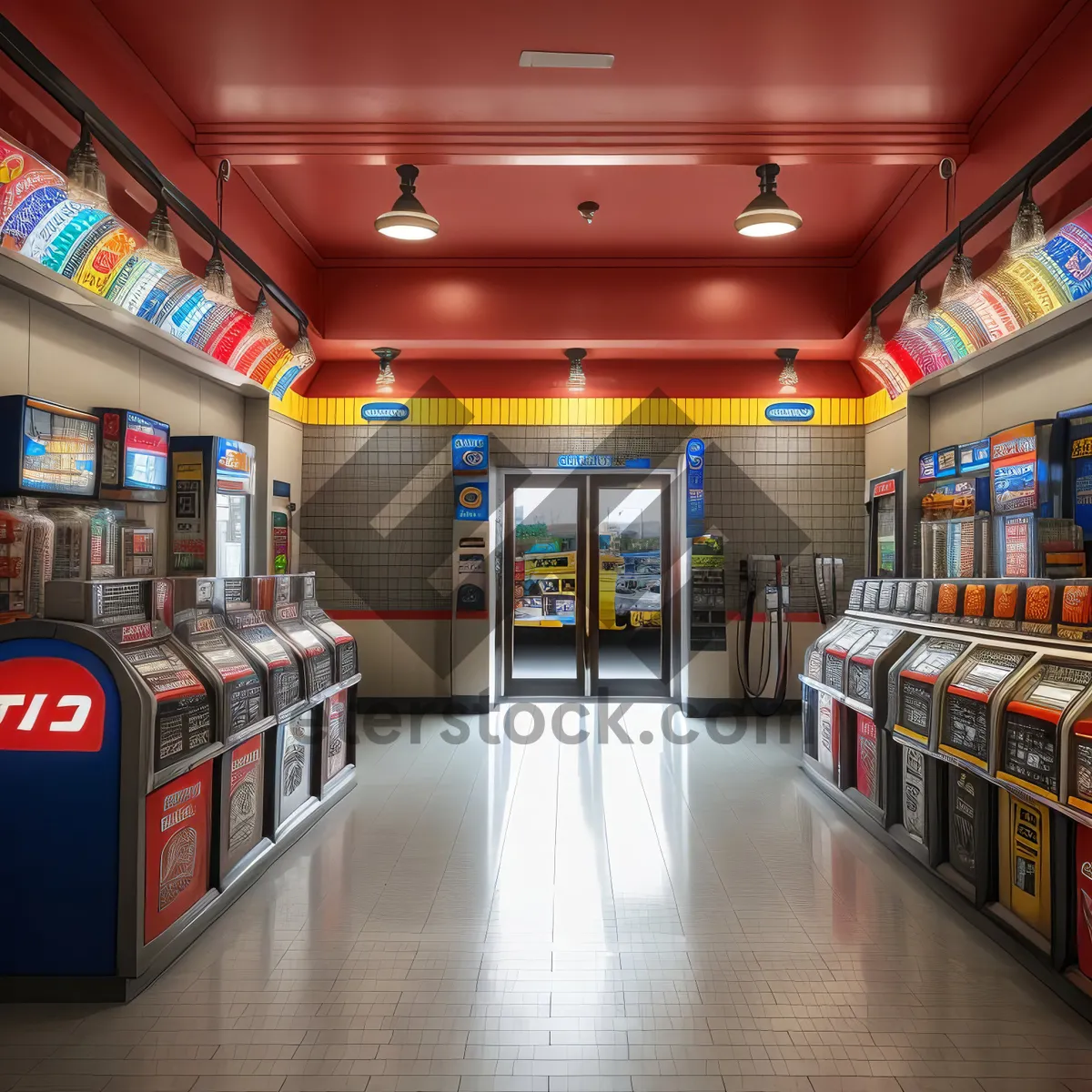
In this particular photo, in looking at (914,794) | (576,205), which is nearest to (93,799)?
(914,794)

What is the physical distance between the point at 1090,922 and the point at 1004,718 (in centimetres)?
72

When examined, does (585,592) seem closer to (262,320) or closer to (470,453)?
(470,453)

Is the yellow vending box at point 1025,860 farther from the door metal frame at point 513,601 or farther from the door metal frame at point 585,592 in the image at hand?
the door metal frame at point 513,601

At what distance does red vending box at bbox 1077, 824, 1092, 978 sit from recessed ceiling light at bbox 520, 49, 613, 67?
3.61 m

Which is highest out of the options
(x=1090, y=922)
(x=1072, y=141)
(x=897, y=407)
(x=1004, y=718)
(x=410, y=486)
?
(x=1072, y=141)

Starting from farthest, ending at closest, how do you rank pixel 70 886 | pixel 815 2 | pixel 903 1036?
pixel 815 2 < pixel 70 886 < pixel 903 1036

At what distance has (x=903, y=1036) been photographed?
2.52 meters

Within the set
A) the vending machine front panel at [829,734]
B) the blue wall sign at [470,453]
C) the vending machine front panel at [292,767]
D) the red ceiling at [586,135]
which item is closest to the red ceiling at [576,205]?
the red ceiling at [586,135]

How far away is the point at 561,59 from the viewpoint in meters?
3.70

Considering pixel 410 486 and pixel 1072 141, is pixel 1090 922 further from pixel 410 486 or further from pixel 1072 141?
pixel 410 486

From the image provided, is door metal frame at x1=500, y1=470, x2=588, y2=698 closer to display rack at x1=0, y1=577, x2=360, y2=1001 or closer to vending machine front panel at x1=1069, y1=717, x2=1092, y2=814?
display rack at x1=0, y1=577, x2=360, y2=1001

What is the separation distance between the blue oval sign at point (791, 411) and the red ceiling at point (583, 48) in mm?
3279

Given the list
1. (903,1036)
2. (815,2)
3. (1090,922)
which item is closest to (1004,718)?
(1090,922)

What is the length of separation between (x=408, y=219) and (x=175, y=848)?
128 inches
